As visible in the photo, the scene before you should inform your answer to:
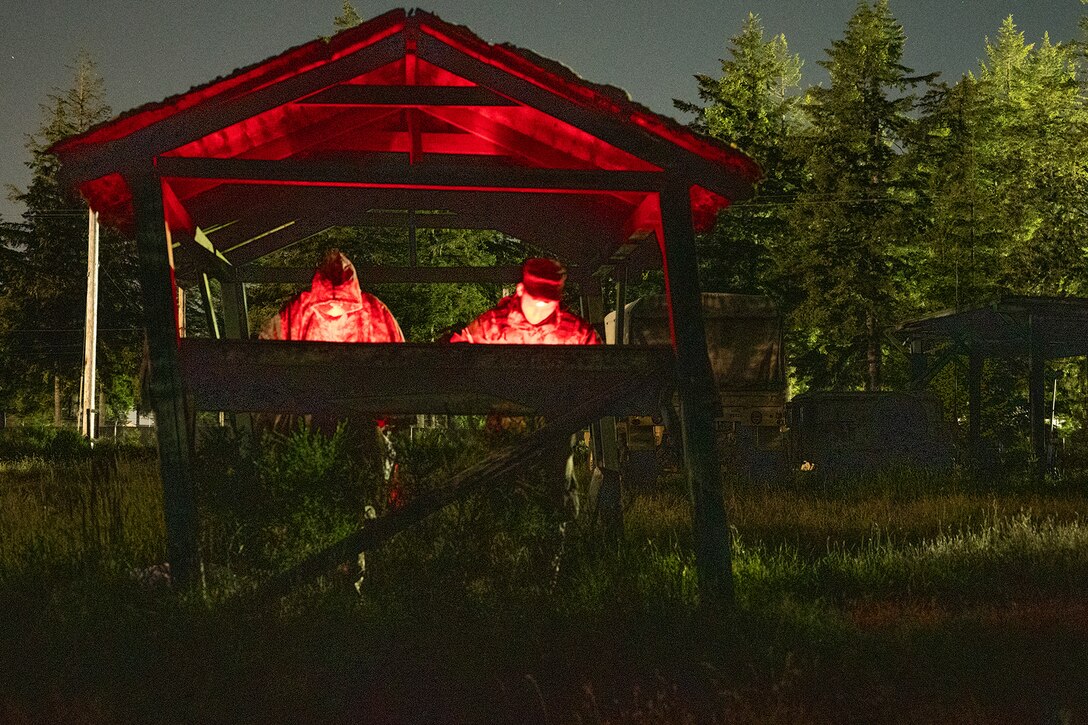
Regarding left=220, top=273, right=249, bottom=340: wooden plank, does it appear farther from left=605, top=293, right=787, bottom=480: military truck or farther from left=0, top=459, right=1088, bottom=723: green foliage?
left=605, top=293, right=787, bottom=480: military truck

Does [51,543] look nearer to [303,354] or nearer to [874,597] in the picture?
[303,354]

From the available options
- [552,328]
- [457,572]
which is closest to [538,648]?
[457,572]

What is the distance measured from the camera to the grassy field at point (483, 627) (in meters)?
5.26

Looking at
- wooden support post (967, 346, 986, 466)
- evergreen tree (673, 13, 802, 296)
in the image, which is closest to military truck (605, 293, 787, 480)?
wooden support post (967, 346, 986, 466)

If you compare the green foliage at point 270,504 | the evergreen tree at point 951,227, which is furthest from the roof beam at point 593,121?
the evergreen tree at point 951,227

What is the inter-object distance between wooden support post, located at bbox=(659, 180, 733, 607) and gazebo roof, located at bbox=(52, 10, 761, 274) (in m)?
0.22

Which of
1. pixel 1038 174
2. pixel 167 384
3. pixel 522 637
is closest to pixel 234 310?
pixel 167 384

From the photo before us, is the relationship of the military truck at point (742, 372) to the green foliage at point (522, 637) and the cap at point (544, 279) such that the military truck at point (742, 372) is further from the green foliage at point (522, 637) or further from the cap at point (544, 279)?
the cap at point (544, 279)

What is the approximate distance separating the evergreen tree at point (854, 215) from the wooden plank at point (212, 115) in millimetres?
31263

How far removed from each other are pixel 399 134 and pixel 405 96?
71.2 inches

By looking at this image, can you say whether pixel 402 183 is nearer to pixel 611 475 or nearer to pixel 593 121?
pixel 593 121

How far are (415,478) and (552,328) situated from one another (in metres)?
1.44

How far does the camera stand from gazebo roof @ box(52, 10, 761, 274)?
686cm

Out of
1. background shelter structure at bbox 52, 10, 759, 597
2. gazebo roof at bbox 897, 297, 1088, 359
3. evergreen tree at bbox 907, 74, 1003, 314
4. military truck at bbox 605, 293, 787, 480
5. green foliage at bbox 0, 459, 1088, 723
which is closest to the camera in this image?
green foliage at bbox 0, 459, 1088, 723
